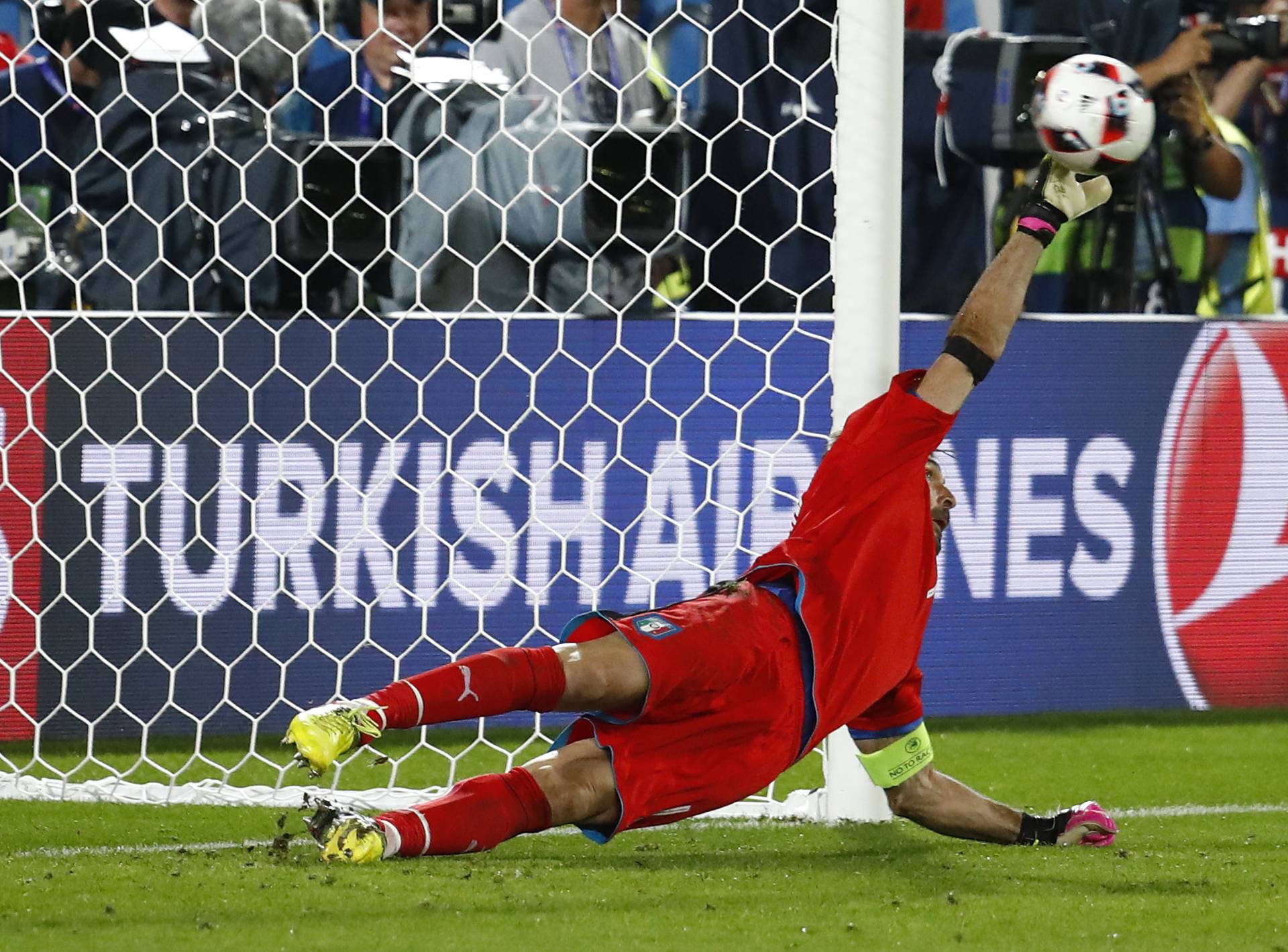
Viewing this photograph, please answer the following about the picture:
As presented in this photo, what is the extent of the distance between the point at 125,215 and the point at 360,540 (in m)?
1.10

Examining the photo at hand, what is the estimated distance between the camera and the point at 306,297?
4.73 meters

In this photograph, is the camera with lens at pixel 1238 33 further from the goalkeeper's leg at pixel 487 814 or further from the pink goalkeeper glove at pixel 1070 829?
the goalkeeper's leg at pixel 487 814

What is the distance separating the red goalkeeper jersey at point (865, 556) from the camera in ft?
10.7

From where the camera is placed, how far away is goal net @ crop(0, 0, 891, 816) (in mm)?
4609

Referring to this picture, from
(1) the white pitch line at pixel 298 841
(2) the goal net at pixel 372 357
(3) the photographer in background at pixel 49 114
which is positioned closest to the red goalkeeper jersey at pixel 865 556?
(1) the white pitch line at pixel 298 841

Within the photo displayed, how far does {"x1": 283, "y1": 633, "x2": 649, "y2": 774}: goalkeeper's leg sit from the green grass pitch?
1.14 ft

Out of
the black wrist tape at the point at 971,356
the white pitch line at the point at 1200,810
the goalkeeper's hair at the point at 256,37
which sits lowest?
the white pitch line at the point at 1200,810

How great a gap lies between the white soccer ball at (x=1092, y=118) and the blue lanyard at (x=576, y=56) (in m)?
1.74

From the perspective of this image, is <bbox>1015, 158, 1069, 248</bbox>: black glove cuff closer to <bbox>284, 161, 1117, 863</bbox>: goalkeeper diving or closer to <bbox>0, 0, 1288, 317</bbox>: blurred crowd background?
<bbox>284, 161, 1117, 863</bbox>: goalkeeper diving

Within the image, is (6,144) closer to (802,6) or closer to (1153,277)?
(802,6)

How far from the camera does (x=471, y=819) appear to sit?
121 inches

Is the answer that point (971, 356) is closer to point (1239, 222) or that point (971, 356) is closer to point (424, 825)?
point (424, 825)

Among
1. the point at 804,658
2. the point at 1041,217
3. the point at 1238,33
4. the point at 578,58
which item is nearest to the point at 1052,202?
the point at 1041,217

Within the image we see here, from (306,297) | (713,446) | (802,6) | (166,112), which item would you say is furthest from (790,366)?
(166,112)
